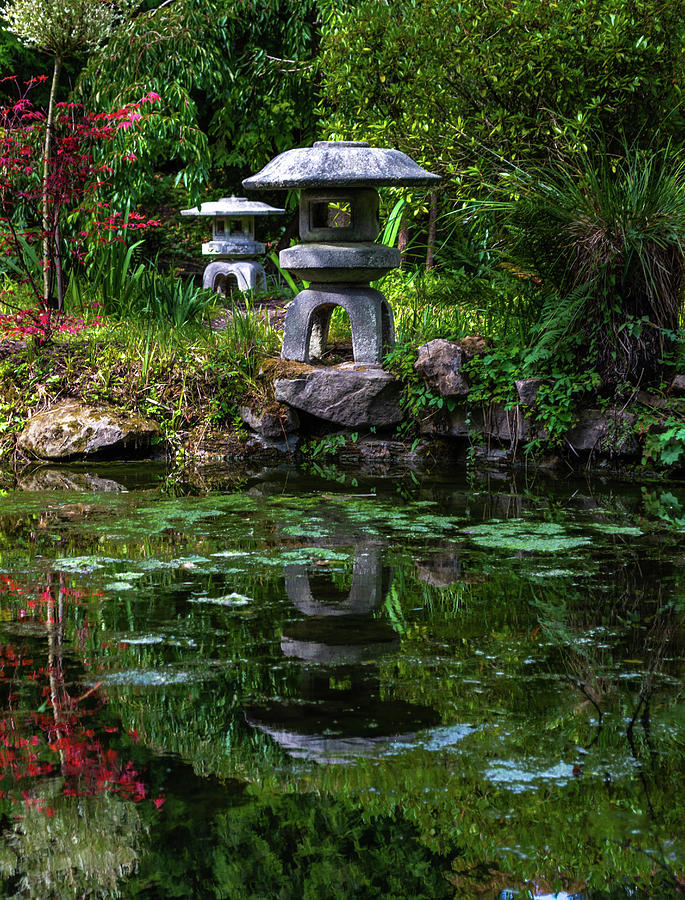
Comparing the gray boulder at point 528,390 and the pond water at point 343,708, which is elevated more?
the gray boulder at point 528,390

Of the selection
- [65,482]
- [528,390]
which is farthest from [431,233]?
[65,482]

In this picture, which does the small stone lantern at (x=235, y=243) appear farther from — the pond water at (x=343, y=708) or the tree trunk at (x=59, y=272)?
the pond water at (x=343, y=708)

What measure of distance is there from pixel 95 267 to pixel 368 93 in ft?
8.75

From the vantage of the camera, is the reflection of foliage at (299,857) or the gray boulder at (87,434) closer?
the reflection of foliage at (299,857)

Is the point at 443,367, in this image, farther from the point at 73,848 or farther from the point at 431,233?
the point at 73,848

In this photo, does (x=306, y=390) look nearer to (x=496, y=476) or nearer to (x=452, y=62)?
(x=496, y=476)

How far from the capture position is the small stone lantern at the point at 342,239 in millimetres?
5742

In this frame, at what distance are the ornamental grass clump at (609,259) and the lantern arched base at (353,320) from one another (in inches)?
38.8

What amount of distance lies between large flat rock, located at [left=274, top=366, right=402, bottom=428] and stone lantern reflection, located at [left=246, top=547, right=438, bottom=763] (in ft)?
8.74

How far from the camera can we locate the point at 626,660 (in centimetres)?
270

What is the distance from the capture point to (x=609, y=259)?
5.34 m

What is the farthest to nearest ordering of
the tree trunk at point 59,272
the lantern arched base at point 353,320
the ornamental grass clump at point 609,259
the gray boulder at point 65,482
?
the tree trunk at point 59,272, the lantern arched base at point 353,320, the ornamental grass clump at point 609,259, the gray boulder at point 65,482

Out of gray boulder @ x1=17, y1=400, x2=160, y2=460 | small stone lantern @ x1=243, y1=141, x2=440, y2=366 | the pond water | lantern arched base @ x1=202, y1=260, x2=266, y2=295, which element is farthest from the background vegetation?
the pond water

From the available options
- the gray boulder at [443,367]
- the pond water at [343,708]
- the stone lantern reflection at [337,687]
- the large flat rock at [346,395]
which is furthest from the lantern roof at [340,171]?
the stone lantern reflection at [337,687]
